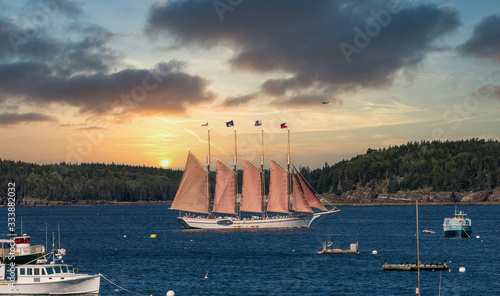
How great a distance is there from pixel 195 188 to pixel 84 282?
8666 centimetres

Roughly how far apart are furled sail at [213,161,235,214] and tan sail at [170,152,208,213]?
10.3 ft

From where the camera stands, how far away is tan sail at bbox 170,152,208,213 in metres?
147

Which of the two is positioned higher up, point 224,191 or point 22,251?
point 224,191

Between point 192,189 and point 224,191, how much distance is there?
820cm

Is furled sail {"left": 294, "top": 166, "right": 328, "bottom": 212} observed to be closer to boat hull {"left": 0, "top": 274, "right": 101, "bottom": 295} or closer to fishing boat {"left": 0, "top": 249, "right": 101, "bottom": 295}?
boat hull {"left": 0, "top": 274, "right": 101, "bottom": 295}

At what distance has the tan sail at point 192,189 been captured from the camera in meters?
147

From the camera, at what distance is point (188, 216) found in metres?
160

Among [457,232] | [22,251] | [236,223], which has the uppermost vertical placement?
[22,251]

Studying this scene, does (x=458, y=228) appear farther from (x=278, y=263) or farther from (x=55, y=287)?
(x=55, y=287)

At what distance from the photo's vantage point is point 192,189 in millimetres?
148375

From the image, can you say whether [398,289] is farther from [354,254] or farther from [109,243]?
[109,243]

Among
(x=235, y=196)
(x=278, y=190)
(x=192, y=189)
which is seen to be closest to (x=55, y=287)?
(x=192, y=189)

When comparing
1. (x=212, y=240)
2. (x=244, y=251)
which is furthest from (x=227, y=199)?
(x=244, y=251)

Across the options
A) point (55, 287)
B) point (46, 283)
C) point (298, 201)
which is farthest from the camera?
point (298, 201)
